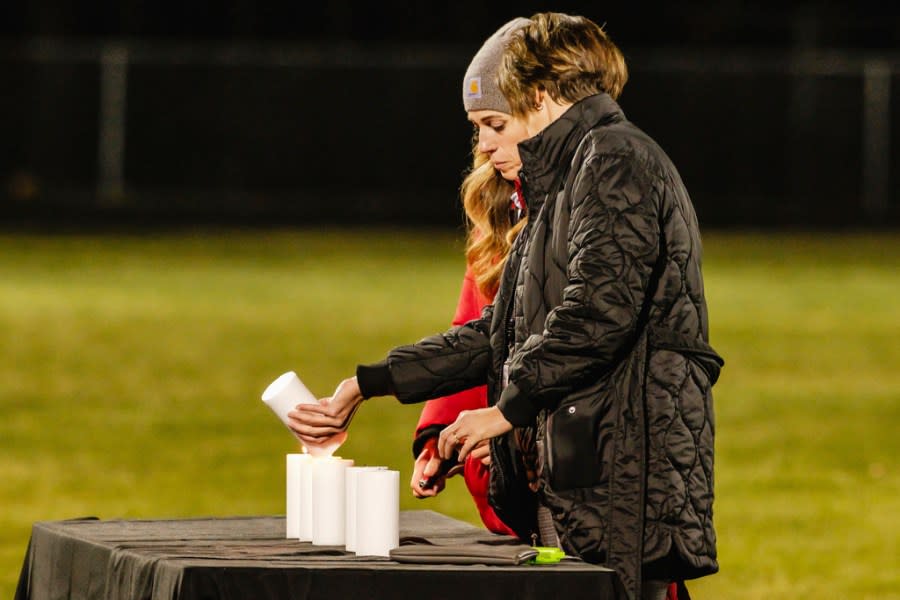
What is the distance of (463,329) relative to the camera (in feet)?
16.6

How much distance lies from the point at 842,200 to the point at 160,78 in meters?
11.1

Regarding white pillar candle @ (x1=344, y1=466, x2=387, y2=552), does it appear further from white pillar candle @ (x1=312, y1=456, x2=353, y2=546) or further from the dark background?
the dark background

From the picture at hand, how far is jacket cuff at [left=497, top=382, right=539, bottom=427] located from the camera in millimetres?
4301

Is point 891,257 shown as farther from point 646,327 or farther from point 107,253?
point 646,327

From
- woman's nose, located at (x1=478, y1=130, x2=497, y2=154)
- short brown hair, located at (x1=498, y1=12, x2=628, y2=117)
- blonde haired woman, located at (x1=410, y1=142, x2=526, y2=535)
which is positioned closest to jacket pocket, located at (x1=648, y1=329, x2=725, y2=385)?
short brown hair, located at (x1=498, y1=12, x2=628, y2=117)

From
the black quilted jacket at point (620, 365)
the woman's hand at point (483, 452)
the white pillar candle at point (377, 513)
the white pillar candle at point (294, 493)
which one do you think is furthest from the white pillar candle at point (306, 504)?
the black quilted jacket at point (620, 365)

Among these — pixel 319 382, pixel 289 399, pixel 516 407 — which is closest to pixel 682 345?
pixel 516 407

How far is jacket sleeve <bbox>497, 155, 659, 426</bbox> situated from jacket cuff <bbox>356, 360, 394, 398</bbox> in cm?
72

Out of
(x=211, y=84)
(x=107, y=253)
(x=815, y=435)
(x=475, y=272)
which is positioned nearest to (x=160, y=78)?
(x=211, y=84)

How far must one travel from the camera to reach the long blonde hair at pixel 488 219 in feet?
17.5

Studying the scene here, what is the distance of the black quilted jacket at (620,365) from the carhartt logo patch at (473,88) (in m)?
0.42

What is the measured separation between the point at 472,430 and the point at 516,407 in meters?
0.12

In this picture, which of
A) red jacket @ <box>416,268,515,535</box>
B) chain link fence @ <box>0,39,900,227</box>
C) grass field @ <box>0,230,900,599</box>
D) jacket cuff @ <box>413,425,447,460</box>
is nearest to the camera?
jacket cuff @ <box>413,425,447,460</box>

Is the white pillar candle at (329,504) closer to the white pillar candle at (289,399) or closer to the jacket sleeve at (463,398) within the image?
the white pillar candle at (289,399)
